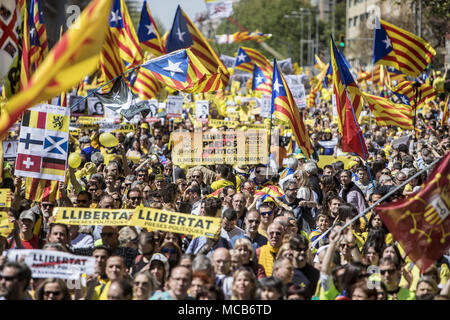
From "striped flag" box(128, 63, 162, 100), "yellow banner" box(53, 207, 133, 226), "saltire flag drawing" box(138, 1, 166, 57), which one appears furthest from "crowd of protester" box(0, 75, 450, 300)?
"striped flag" box(128, 63, 162, 100)

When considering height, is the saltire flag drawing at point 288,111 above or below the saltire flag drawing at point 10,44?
below

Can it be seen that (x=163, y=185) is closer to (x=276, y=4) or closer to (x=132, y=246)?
(x=132, y=246)

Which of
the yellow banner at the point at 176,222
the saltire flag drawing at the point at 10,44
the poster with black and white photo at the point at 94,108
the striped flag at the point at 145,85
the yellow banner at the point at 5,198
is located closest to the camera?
the yellow banner at the point at 176,222

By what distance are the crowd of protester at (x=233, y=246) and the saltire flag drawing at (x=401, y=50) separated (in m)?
4.83

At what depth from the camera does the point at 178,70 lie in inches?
535

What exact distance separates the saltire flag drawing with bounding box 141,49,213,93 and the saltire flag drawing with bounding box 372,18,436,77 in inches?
175

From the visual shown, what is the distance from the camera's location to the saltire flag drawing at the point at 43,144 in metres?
8.84

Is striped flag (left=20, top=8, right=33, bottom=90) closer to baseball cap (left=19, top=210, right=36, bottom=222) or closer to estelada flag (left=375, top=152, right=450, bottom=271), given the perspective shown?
baseball cap (left=19, top=210, right=36, bottom=222)

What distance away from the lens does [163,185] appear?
1110 cm

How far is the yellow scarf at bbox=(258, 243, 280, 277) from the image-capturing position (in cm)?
739

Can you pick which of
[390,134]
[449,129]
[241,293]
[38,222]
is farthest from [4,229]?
[449,129]

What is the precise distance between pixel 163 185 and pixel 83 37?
6059 mm

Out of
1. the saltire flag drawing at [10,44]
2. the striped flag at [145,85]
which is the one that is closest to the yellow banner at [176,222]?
the saltire flag drawing at [10,44]

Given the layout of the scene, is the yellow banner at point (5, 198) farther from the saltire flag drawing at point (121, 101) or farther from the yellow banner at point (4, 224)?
the saltire flag drawing at point (121, 101)
